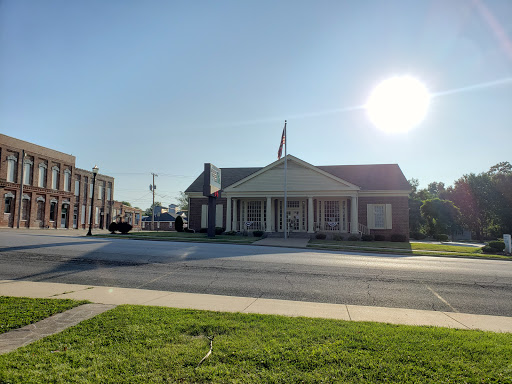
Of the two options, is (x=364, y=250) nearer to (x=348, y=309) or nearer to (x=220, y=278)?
(x=220, y=278)

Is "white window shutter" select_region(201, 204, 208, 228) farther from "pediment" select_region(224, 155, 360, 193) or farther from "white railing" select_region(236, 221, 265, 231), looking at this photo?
"pediment" select_region(224, 155, 360, 193)

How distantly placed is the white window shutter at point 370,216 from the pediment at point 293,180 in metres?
3.79

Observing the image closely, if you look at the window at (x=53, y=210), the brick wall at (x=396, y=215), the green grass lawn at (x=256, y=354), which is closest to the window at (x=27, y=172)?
the window at (x=53, y=210)

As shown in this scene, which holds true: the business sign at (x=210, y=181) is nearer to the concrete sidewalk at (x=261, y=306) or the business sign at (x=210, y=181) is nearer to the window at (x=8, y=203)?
the concrete sidewalk at (x=261, y=306)

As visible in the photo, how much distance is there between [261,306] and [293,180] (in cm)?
2332

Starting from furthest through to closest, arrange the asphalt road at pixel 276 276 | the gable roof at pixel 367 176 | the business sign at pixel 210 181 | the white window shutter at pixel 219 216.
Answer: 1. the white window shutter at pixel 219 216
2. the gable roof at pixel 367 176
3. the business sign at pixel 210 181
4. the asphalt road at pixel 276 276

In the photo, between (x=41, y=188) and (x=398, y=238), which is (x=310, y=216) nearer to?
(x=398, y=238)

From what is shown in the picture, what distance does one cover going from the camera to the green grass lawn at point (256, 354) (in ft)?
11.7

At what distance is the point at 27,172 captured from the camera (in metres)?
38.4

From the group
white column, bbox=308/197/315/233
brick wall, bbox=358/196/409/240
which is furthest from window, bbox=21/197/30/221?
brick wall, bbox=358/196/409/240

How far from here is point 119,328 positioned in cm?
500

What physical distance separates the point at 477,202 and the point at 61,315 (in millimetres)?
61303

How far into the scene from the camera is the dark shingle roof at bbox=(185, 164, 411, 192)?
31172mm

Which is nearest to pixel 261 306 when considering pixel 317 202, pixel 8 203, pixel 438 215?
pixel 317 202
